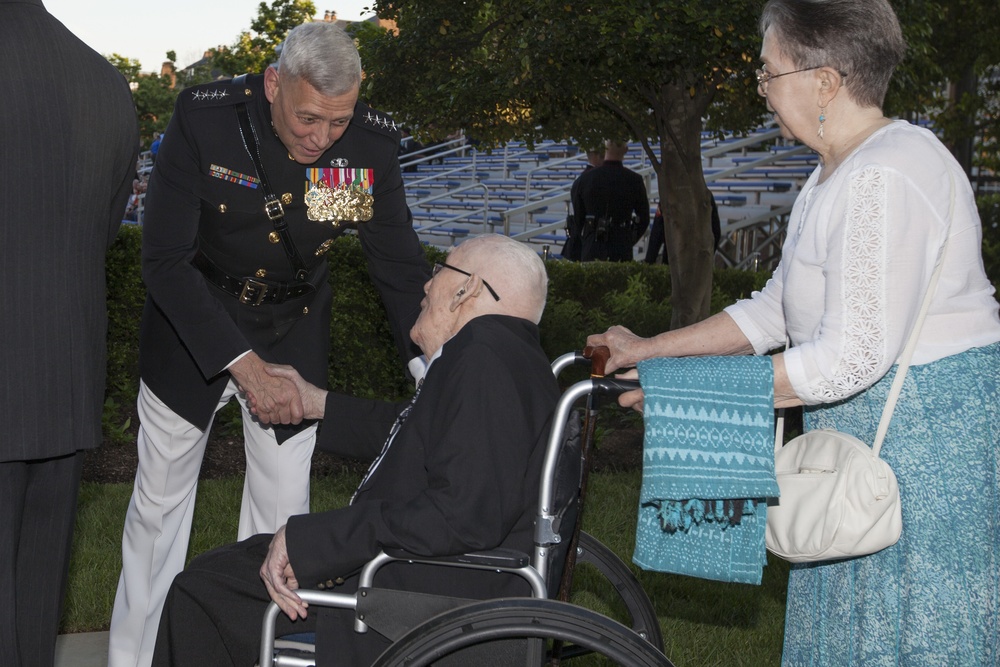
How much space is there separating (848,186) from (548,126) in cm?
659

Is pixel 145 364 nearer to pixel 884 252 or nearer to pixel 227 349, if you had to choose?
pixel 227 349

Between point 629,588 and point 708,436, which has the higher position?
point 708,436

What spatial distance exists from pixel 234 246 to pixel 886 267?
2.07 m

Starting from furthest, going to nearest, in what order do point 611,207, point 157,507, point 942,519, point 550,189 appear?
point 550,189
point 611,207
point 157,507
point 942,519

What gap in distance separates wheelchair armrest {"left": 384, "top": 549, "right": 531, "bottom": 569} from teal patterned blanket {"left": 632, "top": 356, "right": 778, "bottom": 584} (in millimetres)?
326

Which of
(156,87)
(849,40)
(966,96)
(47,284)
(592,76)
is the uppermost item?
(156,87)

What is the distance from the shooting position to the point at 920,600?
2.33m

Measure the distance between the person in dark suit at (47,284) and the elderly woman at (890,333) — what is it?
4.27 ft

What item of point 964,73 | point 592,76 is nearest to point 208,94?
point 592,76

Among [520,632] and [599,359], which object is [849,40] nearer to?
[599,359]

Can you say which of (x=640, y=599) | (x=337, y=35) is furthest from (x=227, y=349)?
(x=640, y=599)

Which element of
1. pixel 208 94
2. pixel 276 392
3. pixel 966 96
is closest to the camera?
pixel 276 392

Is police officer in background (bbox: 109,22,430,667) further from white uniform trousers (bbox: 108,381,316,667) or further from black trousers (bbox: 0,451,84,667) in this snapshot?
black trousers (bbox: 0,451,84,667)

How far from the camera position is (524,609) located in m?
2.19
